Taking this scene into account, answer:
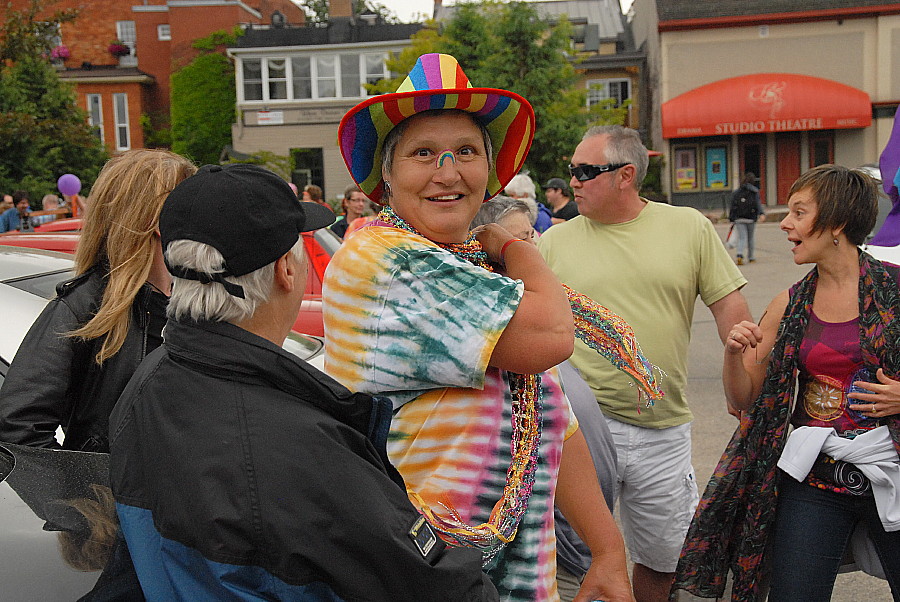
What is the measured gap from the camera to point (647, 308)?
371 cm

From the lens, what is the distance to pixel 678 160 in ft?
106

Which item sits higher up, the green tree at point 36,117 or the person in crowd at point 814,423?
the green tree at point 36,117

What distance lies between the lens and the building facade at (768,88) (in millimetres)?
30453

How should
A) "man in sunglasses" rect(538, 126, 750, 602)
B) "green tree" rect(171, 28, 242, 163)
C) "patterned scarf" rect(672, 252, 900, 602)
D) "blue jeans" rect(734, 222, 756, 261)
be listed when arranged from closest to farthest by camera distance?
"patterned scarf" rect(672, 252, 900, 602) < "man in sunglasses" rect(538, 126, 750, 602) < "blue jeans" rect(734, 222, 756, 261) < "green tree" rect(171, 28, 242, 163)

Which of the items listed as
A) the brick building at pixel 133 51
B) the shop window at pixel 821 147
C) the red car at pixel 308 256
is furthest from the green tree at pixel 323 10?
the red car at pixel 308 256

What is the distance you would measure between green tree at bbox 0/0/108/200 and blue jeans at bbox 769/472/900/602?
16425 mm

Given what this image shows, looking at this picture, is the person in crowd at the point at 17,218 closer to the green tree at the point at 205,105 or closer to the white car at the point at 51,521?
the white car at the point at 51,521

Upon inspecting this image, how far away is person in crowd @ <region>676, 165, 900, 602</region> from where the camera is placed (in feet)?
9.41

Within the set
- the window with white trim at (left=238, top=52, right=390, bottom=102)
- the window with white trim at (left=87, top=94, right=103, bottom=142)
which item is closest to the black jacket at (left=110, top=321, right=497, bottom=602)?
the window with white trim at (left=238, top=52, right=390, bottom=102)

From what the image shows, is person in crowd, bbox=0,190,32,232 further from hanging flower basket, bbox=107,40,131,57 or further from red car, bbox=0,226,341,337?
hanging flower basket, bbox=107,40,131,57

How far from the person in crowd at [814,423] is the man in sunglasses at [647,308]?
1.45 feet

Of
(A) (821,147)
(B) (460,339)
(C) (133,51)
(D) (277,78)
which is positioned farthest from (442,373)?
(C) (133,51)

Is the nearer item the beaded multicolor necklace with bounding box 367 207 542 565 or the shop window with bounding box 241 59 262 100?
the beaded multicolor necklace with bounding box 367 207 542 565

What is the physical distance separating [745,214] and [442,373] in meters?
16.2
